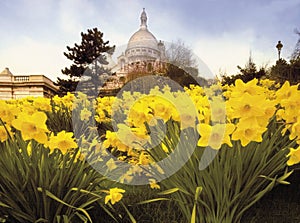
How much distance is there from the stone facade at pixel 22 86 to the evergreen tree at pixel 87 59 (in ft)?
18.2

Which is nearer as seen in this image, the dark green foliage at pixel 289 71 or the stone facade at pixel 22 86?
the dark green foliage at pixel 289 71

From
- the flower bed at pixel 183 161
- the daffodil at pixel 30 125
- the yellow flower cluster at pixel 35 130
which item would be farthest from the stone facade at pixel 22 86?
the daffodil at pixel 30 125

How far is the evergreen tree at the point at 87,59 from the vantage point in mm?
28547

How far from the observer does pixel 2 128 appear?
156cm

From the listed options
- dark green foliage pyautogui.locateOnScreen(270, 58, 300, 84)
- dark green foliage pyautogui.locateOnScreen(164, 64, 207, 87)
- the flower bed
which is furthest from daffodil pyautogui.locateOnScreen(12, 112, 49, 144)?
dark green foliage pyautogui.locateOnScreen(164, 64, 207, 87)

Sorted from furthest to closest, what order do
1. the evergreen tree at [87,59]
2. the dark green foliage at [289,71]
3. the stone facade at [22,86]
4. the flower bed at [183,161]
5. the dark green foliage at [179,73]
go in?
the stone facade at [22,86] → the evergreen tree at [87,59] → the dark green foliage at [179,73] → the dark green foliage at [289,71] → the flower bed at [183,161]

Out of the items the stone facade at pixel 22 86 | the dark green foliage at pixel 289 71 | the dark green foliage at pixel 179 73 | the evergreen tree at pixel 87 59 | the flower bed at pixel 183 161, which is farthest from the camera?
the stone facade at pixel 22 86

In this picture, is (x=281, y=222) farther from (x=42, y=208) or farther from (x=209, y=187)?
(x=42, y=208)

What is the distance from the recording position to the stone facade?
110 feet

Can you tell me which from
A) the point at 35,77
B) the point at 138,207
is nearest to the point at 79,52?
the point at 35,77

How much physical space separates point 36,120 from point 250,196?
1029 mm

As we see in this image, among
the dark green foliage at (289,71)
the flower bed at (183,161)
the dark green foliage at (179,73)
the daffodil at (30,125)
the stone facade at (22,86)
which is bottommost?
the flower bed at (183,161)

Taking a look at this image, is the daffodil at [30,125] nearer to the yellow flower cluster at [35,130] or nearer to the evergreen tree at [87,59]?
the yellow flower cluster at [35,130]

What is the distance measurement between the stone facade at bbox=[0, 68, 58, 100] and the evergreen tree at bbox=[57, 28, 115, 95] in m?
5.53
